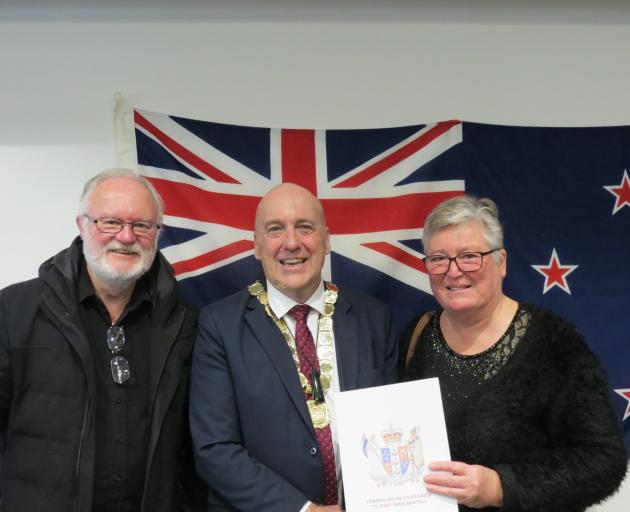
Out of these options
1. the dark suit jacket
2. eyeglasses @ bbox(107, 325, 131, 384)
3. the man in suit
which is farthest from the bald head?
eyeglasses @ bbox(107, 325, 131, 384)

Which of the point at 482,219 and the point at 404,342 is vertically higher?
the point at 482,219

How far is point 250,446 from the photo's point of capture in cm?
173

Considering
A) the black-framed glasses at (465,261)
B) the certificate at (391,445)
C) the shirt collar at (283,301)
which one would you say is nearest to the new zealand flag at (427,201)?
the shirt collar at (283,301)

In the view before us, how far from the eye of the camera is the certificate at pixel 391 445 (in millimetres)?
1507

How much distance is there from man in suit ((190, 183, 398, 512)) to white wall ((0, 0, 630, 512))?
81 cm

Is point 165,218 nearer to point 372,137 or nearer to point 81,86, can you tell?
point 81,86

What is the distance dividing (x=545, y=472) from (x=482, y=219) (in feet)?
2.39

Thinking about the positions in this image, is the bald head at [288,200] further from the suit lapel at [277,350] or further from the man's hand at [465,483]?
the man's hand at [465,483]

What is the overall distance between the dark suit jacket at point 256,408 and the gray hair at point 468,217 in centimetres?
44

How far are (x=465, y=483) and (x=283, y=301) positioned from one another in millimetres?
776

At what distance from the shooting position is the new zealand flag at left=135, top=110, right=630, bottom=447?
2.43m

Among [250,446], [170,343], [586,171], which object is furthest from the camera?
[586,171]

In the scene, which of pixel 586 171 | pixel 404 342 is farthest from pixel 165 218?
pixel 586 171

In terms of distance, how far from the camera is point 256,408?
1722 millimetres
